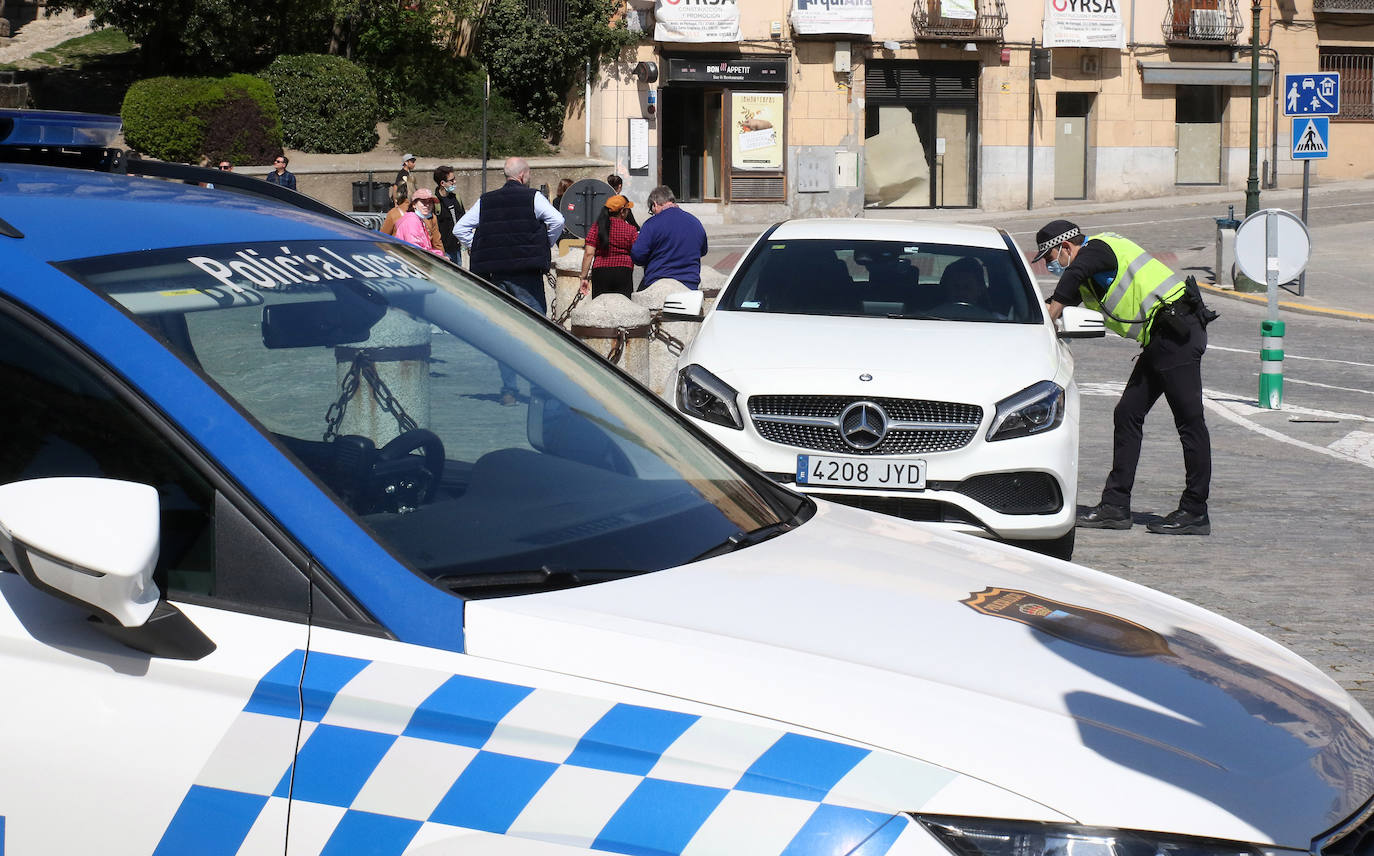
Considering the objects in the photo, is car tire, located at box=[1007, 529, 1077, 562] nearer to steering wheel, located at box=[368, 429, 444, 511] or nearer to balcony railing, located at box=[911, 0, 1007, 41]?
steering wheel, located at box=[368, 429, 444, 511]

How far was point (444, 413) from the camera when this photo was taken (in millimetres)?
3234

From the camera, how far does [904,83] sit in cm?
3881

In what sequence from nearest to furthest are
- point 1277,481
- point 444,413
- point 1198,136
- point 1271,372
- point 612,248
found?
point 444,413 → point 1277,481 → point 1271,372 → point 612,248 → point 1198,136

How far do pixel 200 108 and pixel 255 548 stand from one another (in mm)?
29231

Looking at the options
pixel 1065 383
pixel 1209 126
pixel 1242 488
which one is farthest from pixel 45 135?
pixel 1209 126

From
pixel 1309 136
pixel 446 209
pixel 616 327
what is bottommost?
pixel 616 327

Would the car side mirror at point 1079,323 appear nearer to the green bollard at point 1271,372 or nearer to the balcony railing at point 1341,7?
the green bollard at point 1271,372

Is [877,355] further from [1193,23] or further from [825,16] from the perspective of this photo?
[1193,23]

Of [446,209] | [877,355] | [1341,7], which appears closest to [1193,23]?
[1341,7]

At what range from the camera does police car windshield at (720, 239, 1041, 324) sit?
25.9ft

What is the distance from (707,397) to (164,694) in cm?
501

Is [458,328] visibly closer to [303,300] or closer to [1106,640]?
[303,300]

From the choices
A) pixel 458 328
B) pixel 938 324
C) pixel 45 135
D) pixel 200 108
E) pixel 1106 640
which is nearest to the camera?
pixel 1106 640

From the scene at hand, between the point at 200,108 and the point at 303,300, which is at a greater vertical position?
the point at 200,108
